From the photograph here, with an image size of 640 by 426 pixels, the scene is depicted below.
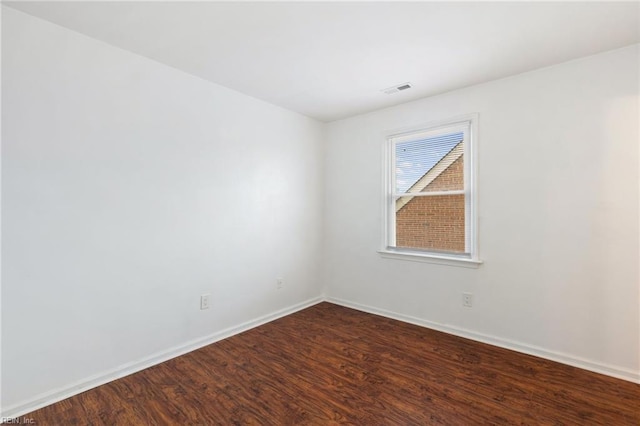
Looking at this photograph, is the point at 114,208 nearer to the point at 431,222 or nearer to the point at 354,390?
the point at 354,390

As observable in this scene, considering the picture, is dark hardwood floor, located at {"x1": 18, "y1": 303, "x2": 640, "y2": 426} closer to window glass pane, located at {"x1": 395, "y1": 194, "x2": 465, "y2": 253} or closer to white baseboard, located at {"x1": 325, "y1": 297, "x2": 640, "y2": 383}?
white baseboard, located at {"x1": 325, "y1": 297, "x2": 640, "y2": 383}

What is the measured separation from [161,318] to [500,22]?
332cm

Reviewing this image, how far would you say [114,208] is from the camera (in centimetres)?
222

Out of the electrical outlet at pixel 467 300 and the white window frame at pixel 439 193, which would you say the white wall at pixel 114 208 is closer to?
the white window frame at pixel 439 193

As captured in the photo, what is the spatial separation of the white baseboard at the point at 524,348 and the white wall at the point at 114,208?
1625 mm

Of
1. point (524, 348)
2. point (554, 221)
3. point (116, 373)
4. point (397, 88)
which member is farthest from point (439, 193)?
point (116, 373)

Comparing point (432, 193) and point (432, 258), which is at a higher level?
point (432, 193)

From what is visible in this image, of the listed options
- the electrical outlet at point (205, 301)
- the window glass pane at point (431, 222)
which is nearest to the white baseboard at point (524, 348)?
the window glass pane at point (431, 222)

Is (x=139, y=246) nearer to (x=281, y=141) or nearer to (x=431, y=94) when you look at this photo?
(x=281, y=141)

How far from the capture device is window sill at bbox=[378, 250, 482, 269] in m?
2.92

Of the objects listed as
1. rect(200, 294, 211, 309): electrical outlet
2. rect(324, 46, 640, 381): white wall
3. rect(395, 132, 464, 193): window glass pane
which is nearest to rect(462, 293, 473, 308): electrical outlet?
rect(324, 46, 640, 381): white wall

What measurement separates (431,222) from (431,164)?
0.64 meters

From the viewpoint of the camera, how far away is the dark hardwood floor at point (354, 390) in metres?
1.80

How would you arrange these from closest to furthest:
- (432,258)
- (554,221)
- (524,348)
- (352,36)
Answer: (352,36), (554,221), (524,348), (432,258)
